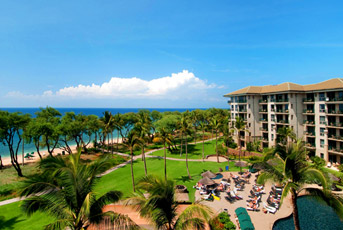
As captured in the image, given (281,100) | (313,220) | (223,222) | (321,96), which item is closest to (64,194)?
(223,222)

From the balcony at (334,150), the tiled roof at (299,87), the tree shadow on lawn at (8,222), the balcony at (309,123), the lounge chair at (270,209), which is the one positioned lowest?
the lounge chair at (270,209)

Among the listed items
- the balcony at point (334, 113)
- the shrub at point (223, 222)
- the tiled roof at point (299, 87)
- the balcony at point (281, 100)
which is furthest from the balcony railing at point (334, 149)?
the shrub at point (223, 222)

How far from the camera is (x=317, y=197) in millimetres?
11742

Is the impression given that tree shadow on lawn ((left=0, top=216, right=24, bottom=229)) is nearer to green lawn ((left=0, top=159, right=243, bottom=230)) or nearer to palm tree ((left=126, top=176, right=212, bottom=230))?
green lawn ((left=0, top=159, right=243, bottom=230))

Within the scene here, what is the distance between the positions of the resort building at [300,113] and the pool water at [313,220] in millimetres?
19026

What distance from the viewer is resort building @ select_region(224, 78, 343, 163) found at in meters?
34.6

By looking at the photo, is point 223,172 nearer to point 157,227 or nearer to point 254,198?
point 254,198

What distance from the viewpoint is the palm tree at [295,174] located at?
11.0 metres

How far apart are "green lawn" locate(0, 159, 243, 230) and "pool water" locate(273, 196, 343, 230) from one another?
34.0 feet

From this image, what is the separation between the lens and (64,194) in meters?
8.87

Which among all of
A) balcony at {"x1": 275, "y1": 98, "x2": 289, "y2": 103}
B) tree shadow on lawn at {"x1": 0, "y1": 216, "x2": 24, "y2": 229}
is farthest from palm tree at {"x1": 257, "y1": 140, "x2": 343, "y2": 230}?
balcony at {"x1": 275, "y1": 98, "x2": 289, "y2": 103}

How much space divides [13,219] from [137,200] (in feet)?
61.3

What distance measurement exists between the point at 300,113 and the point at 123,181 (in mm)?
40867

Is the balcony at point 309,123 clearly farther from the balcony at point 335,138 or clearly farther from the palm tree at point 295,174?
the palm tree at point 295,174
